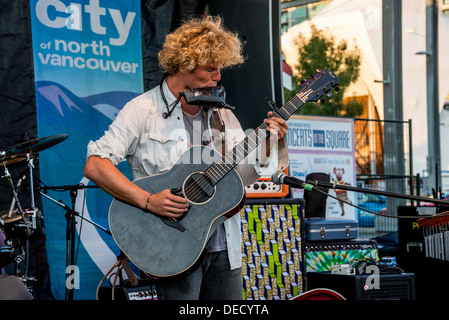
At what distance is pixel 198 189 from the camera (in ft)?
8.88

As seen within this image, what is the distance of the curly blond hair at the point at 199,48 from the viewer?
8.70ft

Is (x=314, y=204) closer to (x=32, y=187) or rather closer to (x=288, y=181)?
(x=32, y=187)

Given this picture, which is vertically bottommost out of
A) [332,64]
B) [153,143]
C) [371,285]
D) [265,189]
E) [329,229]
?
[371,285]

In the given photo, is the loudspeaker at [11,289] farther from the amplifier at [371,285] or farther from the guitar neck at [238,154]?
the amplifier at [371,285]

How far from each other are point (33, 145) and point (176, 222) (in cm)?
176

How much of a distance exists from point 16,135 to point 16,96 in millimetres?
283

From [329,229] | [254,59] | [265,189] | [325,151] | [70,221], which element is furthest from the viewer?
[325,151]

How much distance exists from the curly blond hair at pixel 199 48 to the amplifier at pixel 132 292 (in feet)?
6.47

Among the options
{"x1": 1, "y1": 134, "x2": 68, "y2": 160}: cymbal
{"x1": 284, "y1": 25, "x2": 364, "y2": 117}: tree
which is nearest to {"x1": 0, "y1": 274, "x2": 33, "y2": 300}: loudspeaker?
{"x1": 1, "y1": 134, "x2": 68, "y2": 160}: cymbal

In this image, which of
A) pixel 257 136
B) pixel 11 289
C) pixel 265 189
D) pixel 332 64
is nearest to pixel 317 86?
pixel 257 136

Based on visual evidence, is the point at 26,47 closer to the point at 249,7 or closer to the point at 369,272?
the point at 249,7

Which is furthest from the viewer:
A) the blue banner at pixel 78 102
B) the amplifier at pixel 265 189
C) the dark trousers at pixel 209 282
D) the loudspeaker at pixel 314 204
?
the loudspeaker at pixel 314 204

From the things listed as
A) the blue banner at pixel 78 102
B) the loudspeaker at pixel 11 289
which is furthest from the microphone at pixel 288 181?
the blue banner at pixel 78 102
